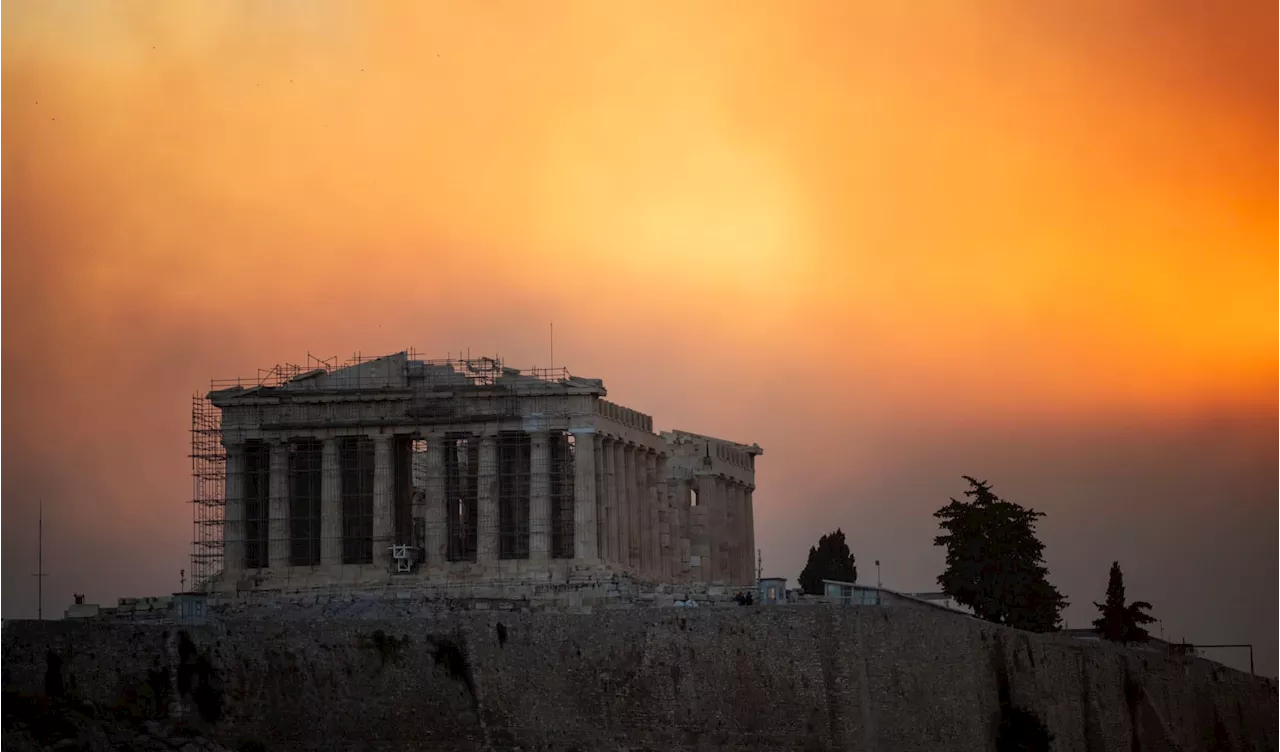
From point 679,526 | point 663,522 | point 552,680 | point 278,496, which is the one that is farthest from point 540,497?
point 552,680

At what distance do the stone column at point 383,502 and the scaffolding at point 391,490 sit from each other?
0.17ft

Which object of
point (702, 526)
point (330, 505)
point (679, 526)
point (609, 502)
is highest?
point (702, 526)

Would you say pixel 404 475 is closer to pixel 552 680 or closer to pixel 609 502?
pixel 609 502

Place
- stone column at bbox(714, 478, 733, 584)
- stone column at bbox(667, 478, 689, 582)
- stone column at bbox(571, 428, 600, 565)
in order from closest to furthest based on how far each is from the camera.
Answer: stone column at bbox(571, 428, 600, 565), stone column at bbox(667, 478, 689, 582), stone column at bbox(714, 478, 733, 584)

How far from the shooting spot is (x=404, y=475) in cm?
11406

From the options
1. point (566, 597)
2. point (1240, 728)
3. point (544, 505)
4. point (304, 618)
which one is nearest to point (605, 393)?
point (544, 505)

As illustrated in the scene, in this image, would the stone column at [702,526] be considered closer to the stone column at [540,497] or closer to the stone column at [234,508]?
the stone column at [540,497]

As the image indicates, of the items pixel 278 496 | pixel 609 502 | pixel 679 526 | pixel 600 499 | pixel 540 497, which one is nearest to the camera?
pixel 540 497

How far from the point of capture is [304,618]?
96.1 m

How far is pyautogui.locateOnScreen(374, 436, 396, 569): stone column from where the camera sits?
111 meters

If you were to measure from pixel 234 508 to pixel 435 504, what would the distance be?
289 inches

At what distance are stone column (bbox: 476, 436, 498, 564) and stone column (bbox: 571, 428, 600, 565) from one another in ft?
9.26

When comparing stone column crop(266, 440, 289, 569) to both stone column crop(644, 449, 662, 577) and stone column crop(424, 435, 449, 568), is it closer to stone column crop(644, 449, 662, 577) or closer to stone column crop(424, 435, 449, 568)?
stone column crop(424, 435, 449, 568)

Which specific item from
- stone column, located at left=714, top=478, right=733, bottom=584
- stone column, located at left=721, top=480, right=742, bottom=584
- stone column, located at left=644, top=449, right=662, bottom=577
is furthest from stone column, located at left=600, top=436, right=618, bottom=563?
stone column, located at left=721, top=480, right=742, bottom=584
